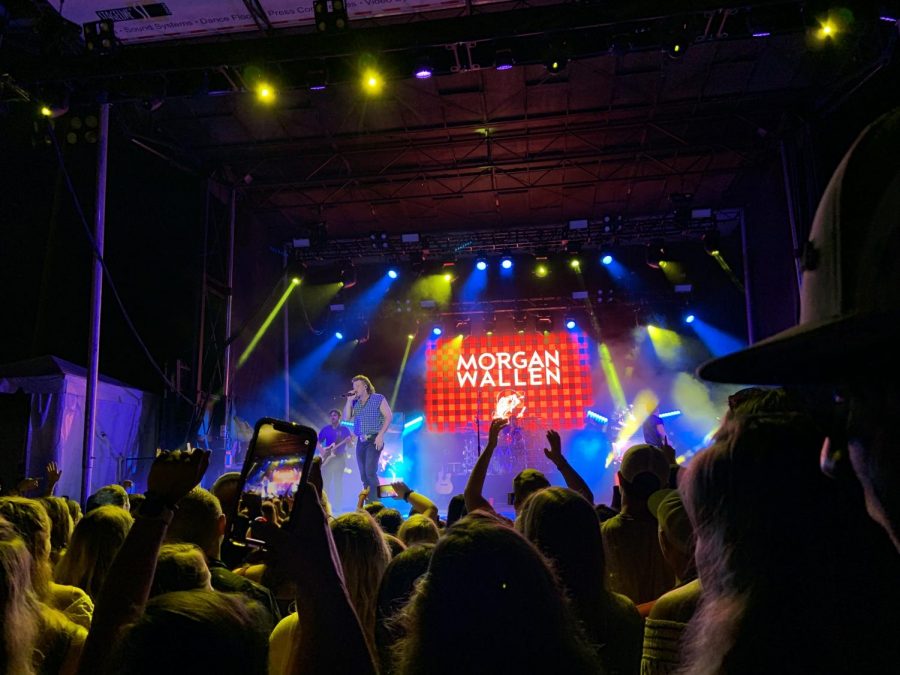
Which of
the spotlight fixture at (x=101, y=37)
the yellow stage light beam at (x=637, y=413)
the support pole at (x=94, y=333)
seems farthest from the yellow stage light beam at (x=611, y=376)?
the spotlight fixture at (x=101, y=37)

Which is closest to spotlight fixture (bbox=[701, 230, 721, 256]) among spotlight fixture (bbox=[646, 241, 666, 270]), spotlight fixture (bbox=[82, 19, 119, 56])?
spotlight fixture (bbox=[646, 241, 666, 270])

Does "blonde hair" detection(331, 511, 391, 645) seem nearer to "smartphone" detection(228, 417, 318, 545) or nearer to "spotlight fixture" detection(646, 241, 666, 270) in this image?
"smartphone" detection(228, 417, 318, 545)

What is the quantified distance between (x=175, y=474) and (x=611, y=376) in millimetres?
14541

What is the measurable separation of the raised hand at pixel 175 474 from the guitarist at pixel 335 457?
1190 cm

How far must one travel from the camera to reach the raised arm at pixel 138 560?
4.92 ft

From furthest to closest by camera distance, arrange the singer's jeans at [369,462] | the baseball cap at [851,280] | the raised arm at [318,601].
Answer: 1. the singer's jeans at [369,462]
2. the raised arm at [318,601]
3. the baseball cap at [851,280]

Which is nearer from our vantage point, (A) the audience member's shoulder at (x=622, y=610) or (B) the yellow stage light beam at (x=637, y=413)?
(A) the audience member's shoulder at (x=622, y=610)

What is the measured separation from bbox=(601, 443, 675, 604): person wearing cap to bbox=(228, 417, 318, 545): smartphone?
1840 mm

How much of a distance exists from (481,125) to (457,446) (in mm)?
8018

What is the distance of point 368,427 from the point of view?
1220 cm

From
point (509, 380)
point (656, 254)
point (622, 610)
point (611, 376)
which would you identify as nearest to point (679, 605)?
point (622, 610)

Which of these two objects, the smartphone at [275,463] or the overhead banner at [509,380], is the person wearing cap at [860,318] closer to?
the smartphone at [275,463]

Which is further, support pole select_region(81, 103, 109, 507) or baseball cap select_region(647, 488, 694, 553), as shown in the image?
support pole select_region(81, 103, 109, 507)

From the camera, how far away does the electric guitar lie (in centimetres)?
1493
